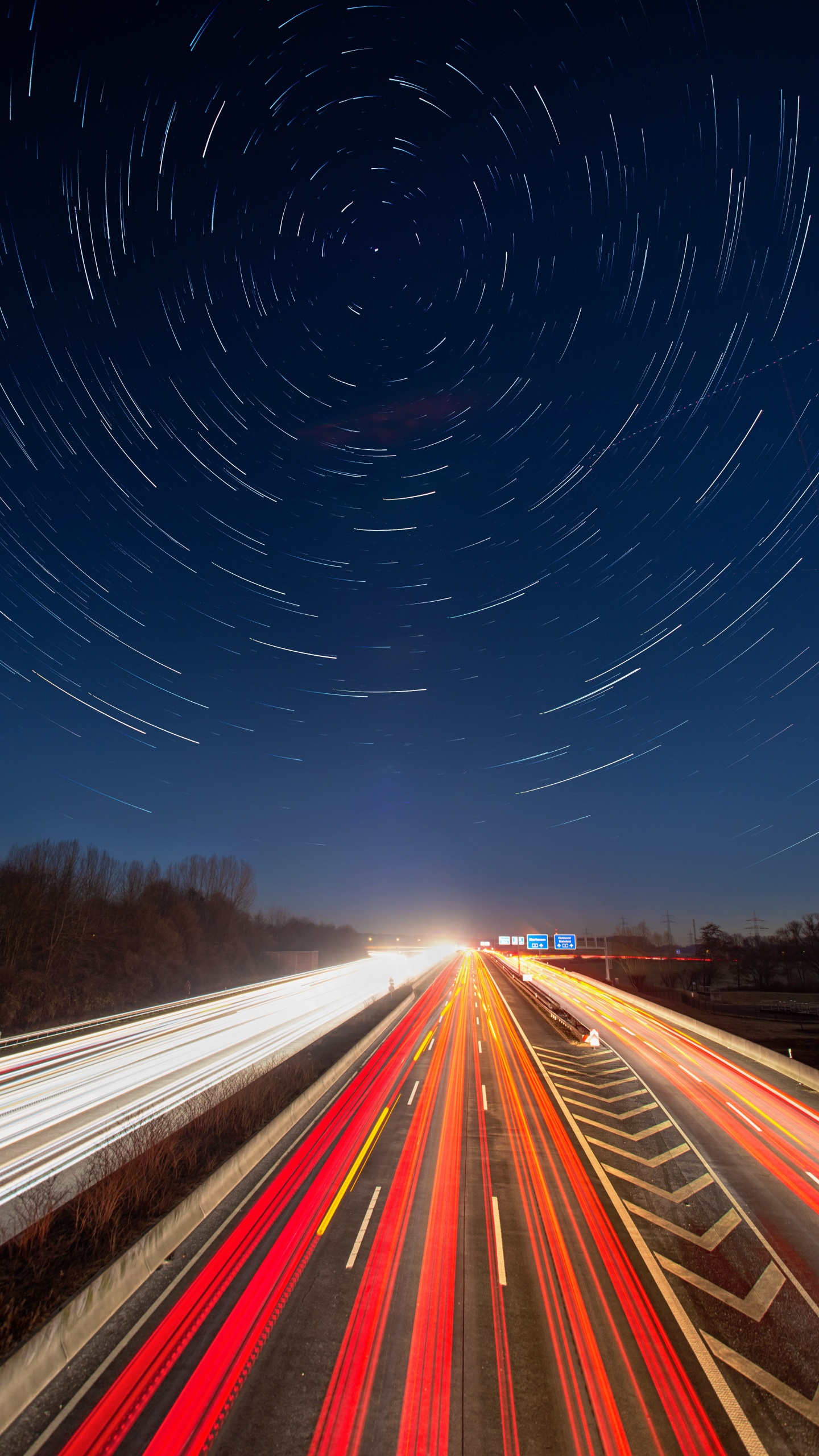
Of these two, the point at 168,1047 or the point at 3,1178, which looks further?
the point at 168,1047

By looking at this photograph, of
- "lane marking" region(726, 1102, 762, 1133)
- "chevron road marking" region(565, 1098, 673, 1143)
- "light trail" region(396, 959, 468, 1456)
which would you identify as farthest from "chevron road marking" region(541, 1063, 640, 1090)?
"light trail" region(396, 959, 468, 1456)

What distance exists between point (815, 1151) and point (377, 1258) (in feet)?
48.3

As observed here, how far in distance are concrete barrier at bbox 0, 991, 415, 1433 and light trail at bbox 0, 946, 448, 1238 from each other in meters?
3.54

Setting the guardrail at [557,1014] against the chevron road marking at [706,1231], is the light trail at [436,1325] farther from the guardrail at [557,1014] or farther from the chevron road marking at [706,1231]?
the guardrail at [557,1014]

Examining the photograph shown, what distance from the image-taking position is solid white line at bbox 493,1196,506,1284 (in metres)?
11.4

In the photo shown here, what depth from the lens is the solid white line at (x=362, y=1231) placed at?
11844 mm

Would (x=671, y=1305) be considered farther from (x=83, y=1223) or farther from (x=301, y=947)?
(x=301, y=947)

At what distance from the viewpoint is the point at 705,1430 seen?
792cm

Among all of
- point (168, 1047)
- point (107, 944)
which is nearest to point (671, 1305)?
point (168, 1047)

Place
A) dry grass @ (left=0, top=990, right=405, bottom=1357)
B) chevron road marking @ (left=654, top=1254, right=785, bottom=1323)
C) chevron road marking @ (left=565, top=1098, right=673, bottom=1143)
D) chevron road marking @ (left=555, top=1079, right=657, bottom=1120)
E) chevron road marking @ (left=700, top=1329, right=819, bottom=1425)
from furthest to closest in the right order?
chevron road marking @ (left=555, top=1079, right=657, bottom=1120) < chevron road marking @ (left=565, top=1098, right=673, bottom=1143) < chevron road marking @ (left=654, top=1254, right=785, bottom=1323) < dry grass @ (left=0, top=990, right=405, bottom=1357) < chevron road marking @ (left=700, top=1329, right=819, bottom=1425)

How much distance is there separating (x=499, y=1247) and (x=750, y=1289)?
4.66m

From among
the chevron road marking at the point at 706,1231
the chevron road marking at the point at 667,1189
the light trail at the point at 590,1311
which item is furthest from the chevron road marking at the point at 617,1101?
the chevron road marking at the point at 706,1231

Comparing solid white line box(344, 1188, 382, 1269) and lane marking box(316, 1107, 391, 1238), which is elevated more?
solid white line box(344, 1188, 382, 1269)

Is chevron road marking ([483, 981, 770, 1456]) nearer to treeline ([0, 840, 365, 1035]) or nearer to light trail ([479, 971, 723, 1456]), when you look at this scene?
light trail ([479, 971, 723, 1456])
